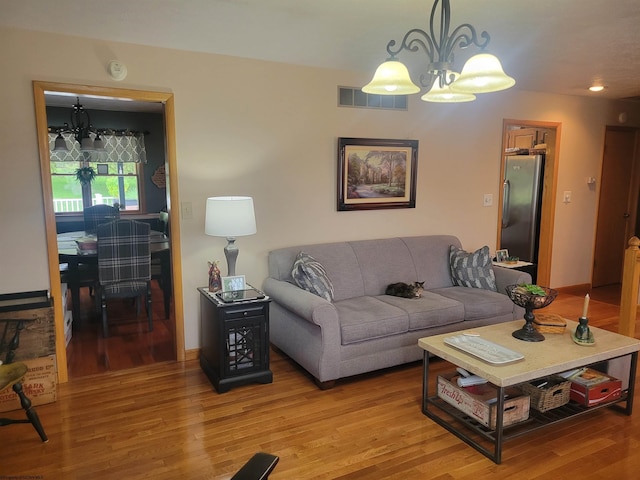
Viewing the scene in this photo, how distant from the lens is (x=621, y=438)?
250cm

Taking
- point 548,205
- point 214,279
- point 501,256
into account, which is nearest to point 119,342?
point 214,279

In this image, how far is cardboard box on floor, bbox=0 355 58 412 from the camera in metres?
2.79

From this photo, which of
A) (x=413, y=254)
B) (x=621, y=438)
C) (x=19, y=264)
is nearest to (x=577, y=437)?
(x=621, y=438)

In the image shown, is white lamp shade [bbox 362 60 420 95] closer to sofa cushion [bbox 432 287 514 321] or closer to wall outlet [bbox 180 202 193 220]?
wall outlet [bbox 180 202 193 220]

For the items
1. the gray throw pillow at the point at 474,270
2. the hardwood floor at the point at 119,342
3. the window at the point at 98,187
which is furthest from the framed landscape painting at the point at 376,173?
the window at the point at 98,187

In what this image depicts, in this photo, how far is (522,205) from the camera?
17.7ft

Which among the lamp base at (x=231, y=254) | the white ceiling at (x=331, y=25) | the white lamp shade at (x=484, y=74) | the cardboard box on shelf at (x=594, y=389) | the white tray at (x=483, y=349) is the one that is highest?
the white ceiling at (x=331, y=25)

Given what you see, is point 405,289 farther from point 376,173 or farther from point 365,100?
point 365,100

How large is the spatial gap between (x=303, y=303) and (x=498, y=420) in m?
1.35

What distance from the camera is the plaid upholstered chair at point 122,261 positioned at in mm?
3973

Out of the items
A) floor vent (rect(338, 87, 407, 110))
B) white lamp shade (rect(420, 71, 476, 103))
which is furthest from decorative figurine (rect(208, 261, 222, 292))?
white lamp shade (rect(420, 71, 476, 103))

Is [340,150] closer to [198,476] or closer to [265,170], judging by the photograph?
[265,170]

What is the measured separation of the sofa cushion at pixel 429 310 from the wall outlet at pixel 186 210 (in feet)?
5.29

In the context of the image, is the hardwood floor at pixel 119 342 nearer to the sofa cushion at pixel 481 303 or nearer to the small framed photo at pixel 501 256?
the sofa cushion at pixel 481 303
